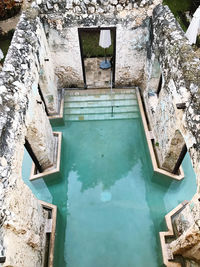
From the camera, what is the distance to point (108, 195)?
6.51m

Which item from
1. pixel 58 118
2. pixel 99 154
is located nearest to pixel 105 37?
pixel 58 118

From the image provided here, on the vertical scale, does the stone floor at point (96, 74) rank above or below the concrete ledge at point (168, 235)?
above

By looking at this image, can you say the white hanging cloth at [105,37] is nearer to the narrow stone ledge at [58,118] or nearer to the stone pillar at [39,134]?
the narrow stone ledge at [58,118]

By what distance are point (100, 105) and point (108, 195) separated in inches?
141

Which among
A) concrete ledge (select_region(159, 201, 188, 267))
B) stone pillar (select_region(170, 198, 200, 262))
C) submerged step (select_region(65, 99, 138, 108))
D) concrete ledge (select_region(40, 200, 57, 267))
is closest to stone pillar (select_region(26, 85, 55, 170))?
concrete ledge (select_region(40, 200, 57, 267))

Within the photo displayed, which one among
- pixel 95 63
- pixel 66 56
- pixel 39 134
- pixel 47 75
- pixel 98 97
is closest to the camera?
pixel 39 134

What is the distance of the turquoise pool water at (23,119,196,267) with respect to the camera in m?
5.64

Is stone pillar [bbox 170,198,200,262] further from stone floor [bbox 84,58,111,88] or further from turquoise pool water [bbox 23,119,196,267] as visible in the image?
stone floor [bbox 84,58,111,88]

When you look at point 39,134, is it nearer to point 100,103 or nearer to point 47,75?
point 47,75

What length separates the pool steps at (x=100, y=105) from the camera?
8308 mm

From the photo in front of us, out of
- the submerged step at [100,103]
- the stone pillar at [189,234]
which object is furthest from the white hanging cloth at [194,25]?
the stone pillar at [189,234]

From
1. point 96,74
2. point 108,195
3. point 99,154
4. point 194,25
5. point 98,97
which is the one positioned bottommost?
point 108,195

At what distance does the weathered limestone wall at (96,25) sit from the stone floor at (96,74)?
764mm

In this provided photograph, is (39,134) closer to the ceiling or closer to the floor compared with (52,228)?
closer to the ceiling
